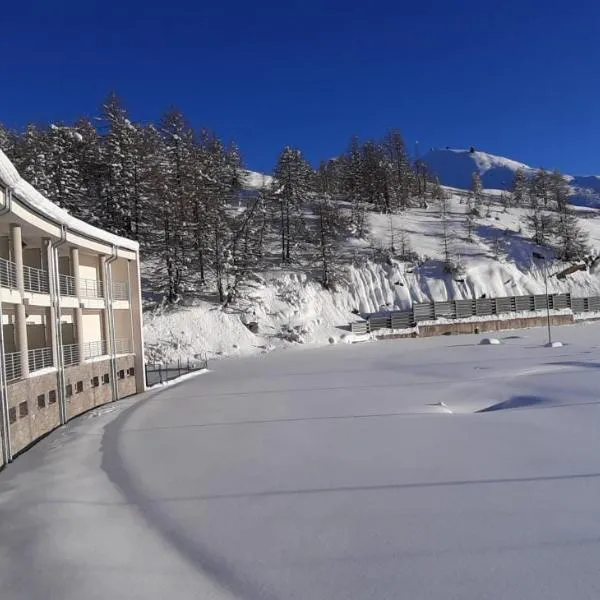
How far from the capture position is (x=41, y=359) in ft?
52.5

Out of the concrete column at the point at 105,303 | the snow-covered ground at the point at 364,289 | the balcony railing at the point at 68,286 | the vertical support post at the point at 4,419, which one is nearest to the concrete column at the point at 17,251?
the vertical support post at the point at 4,419

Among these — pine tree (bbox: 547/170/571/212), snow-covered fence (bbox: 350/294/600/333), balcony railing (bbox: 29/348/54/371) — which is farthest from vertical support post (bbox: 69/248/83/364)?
pine tree (bbox: 547/170/571/212)

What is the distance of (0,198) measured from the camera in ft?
41.1

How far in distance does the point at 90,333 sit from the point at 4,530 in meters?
14.7

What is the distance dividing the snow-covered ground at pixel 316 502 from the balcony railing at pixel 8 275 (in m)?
4.89

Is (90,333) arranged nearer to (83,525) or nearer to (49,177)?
(83,525)

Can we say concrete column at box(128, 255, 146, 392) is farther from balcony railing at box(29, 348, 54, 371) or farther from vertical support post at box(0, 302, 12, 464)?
vertical support post at box(0, 302, 12, 464)

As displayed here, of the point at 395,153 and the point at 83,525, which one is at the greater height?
the point at 395,153

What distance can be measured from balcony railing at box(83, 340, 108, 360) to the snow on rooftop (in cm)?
463

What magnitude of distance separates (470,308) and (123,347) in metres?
37.4

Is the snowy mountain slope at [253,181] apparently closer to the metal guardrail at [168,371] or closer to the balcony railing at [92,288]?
the metal guardrail at [168,371]

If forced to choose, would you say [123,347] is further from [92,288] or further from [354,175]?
[354,175]

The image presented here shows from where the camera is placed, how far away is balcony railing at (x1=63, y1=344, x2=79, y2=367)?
58.4 ft

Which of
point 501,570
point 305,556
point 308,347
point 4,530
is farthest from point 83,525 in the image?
point 308,347
